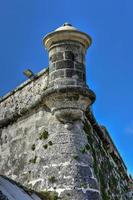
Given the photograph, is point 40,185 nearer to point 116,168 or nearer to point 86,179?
point 86,179

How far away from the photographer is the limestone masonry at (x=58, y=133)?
26.3 feet

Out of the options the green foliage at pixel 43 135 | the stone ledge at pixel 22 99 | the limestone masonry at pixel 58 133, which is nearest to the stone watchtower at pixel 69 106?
the limestone masonry at pixel 58 133

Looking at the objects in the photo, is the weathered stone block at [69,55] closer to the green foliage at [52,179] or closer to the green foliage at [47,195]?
the green foliage at [52,179]

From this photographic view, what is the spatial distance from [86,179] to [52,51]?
268cm

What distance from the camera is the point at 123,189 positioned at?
37.4ft

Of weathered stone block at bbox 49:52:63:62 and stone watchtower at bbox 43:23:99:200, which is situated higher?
weathered stone block at bbox 49:52:63:62

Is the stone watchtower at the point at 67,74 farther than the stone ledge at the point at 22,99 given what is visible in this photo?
No

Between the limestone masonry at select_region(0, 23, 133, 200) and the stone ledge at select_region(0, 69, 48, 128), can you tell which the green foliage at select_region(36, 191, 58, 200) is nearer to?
the limestone masonry at select_region(0, 23, 133, 200)

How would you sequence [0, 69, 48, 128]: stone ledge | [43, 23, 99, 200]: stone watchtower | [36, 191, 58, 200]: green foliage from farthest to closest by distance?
[0, 69, 48, 128]: stone ledge
[43, 23, 99, 200]: stone watchtower
[36, 191, 58, 200]: green foliage

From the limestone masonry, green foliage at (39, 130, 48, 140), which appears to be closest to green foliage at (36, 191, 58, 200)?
the limestone masonry

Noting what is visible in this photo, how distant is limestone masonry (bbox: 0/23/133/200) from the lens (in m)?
8.02

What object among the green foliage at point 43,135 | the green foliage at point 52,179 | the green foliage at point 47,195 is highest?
the green foliage at point 43,135

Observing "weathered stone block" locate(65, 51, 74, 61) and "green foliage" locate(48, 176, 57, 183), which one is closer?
"green foliage" locate(48, 176, 57, 183)

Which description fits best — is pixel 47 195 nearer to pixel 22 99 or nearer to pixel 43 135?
pixel 43 135
